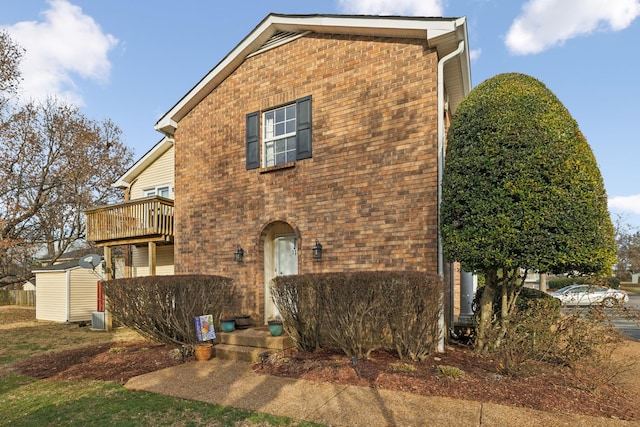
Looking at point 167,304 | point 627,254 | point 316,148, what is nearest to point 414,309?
point 316,148

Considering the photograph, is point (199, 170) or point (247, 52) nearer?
point (247, 52)

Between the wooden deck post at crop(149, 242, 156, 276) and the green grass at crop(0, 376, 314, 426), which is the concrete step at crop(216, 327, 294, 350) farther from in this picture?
the wooden deck post at crop(149, 242, 156, 276)

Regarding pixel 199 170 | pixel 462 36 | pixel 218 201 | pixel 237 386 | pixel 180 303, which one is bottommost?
pixel 237 386

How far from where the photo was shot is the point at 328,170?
28.2ft

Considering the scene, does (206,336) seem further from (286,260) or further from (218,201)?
(218,201)

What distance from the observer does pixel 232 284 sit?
30.6 ft

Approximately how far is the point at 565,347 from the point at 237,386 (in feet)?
16.4

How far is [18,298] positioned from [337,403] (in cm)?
2773

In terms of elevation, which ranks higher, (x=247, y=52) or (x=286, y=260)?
(x=247, y=52)

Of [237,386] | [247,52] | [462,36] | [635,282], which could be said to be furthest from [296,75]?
[635,282]

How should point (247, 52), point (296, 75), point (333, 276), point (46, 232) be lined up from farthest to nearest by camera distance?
point (46, 232) → point (247, 52) → point (296, 75) → point (333, 276)

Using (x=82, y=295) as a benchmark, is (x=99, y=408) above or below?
above

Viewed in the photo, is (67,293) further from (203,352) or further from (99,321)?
(203,352)

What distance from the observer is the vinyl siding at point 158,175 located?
1495cm
